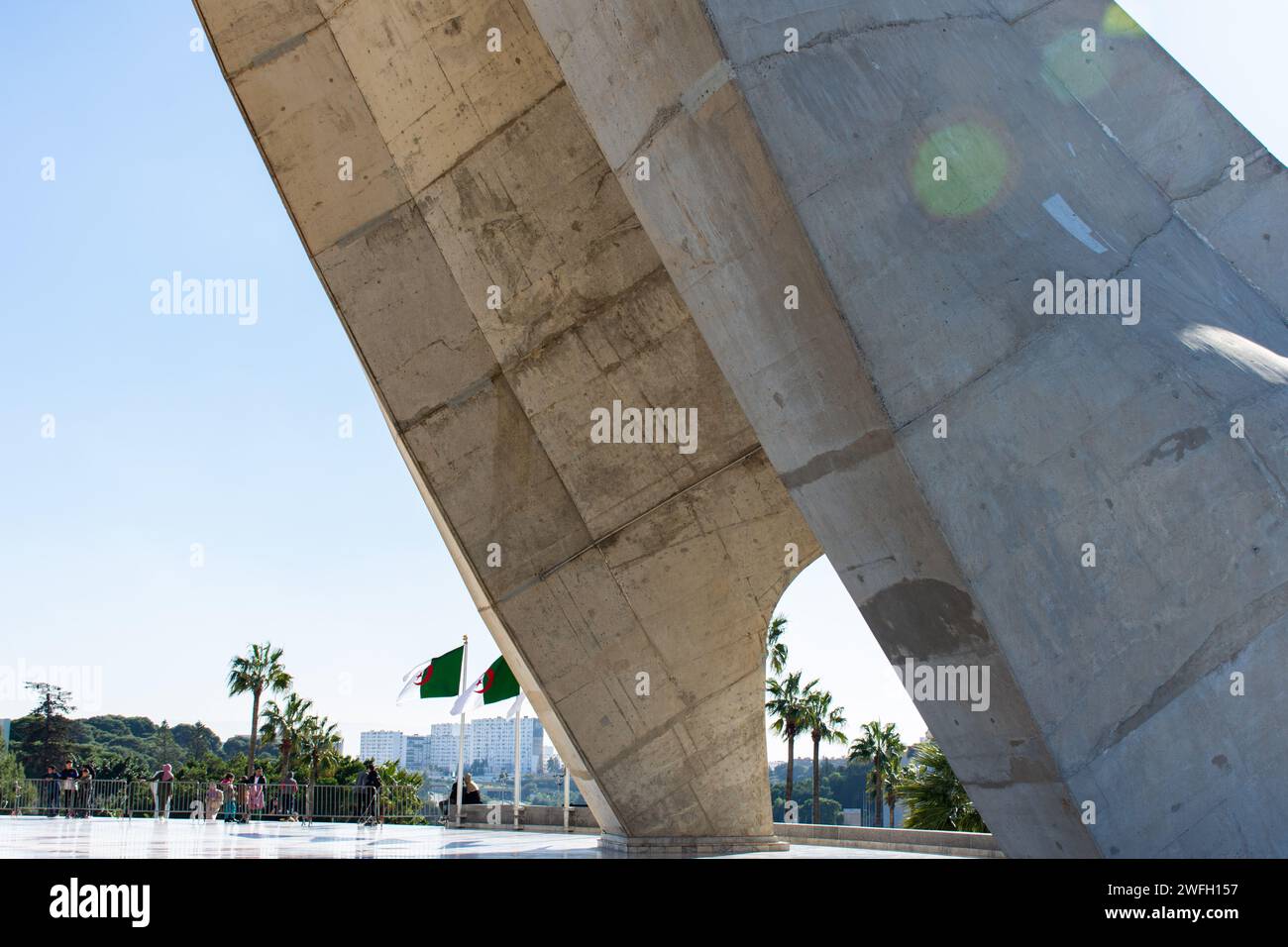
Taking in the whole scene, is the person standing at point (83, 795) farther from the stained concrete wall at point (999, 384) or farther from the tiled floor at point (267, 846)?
the stained concrete wall at point (999, 384)

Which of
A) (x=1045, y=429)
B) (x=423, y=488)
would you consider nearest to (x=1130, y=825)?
(x=1045, y=429)

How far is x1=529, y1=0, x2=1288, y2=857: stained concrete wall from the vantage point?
551 cm

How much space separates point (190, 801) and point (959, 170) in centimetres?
2353

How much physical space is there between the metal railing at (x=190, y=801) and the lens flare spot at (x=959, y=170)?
1831cm

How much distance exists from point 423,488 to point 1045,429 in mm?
8344

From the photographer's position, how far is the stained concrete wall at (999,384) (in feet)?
18.1

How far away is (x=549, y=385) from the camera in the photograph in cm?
Answer: 1137

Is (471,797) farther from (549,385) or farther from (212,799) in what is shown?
(549,385)

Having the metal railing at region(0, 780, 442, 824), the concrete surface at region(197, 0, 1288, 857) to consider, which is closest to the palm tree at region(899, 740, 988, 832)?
the metal railing at region(0, 780, 442, 824)

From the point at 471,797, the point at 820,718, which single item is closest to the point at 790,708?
the point at 820,718

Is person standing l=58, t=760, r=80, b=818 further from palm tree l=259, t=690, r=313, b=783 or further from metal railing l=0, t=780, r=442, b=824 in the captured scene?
palm tree l=259, t=690, r=313, b=783

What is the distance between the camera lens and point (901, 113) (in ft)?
20.7

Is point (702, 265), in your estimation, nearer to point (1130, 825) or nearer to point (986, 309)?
point (986, 309)

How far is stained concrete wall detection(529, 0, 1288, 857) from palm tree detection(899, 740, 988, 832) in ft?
69.9
